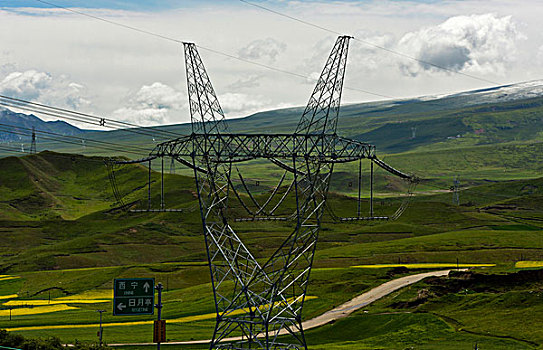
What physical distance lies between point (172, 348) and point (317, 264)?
7810cm

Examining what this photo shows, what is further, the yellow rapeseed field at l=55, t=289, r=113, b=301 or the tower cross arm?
the yellow rapeseed field at l=55, t=289, r=113, b=301

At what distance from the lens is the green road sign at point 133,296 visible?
5902 centimetres

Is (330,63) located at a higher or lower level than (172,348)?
higher

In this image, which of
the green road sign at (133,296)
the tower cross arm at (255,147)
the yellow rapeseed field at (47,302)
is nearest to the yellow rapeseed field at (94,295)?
the yellow rapeseed field at (47,302)

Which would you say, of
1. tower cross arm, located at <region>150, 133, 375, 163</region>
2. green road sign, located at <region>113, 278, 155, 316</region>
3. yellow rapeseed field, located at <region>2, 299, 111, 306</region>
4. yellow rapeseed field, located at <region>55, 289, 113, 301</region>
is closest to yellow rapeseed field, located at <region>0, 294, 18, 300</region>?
yellow rapeseed field, located at <region>2, 299, 111, 306</region>

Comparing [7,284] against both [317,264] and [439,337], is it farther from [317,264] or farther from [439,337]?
[439,337]

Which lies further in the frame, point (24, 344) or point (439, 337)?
point (439, 337)

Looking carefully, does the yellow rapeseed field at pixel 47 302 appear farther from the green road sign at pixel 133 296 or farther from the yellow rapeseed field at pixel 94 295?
the green road sign at pixel 133 296

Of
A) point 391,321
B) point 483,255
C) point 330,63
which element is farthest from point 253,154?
point 483,255

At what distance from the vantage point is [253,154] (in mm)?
54531

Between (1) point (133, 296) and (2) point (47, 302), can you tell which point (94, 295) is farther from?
(1) point (133, 296)

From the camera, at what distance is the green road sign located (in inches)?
2323

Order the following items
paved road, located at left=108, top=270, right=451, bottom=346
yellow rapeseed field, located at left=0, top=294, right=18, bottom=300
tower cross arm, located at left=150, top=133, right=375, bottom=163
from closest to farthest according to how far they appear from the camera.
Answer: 1. tower cross arm, located at left=150, top=133, right=375, bottom=163
2. paved road, located at left=108, top=270, right=451, bottom=346
3. yellow rapeseed field, located at left=0, top=294, right=18, bottom=300

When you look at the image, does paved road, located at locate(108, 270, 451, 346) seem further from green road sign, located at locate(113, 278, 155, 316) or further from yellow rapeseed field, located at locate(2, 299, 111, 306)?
yellow rapeseed field, located at locate(2, 299, 111, 306)
